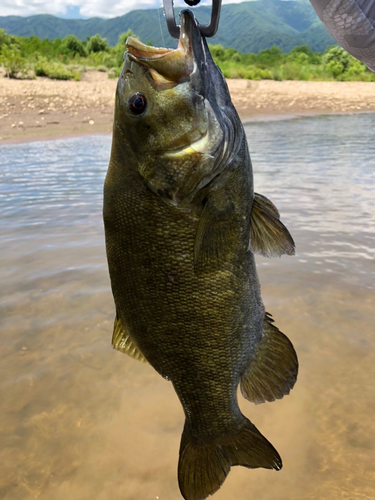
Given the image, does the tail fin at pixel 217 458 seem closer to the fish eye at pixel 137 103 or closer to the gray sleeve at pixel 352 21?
the fish eye at pixel 137 103

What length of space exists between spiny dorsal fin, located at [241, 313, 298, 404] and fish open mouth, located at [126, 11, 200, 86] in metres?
1.09

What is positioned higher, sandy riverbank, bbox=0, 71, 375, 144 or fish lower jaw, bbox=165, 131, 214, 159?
fish lower jaw, bbox=165, 131, 214, 159

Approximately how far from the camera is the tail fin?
74.2 inches

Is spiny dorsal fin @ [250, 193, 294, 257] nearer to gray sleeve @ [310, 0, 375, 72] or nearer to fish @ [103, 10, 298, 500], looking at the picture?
fish @ [103, 10, 298, 500]

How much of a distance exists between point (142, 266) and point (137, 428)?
1605 millimetres

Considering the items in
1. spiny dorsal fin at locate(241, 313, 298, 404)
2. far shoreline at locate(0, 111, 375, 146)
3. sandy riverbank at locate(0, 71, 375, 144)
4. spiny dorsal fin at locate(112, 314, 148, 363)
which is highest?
spiny dorsal fin at locate(112, 314, 148, 363)

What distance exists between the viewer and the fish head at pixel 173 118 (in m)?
1.59

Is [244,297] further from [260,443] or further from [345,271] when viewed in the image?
[345,271]

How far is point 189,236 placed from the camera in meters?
1.66

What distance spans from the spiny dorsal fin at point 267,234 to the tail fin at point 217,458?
0.76 metres

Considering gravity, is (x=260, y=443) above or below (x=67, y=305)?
above

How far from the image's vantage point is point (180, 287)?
5.59 ft

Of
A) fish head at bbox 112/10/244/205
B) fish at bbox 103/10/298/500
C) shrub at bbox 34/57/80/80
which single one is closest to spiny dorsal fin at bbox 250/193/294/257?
fish at bbox 103/10/298/500

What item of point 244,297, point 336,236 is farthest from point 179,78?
point 336,236
